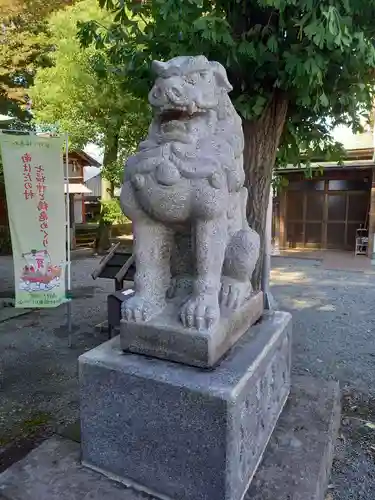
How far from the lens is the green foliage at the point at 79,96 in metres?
8.38

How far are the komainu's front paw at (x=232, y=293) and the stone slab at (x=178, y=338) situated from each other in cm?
4

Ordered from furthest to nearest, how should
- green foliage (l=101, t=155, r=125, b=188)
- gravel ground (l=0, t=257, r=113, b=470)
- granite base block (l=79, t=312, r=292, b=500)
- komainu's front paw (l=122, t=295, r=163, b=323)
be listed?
1. green foliage (l=101, t=155, r=125, b=188)
2. gravel ground (l=0, t=257, r=113, b=470)
3. komainu's front paw (l=122, t=295, r=163, b=323)
4. granite base block (l=79, t=312, r=292, b=500)

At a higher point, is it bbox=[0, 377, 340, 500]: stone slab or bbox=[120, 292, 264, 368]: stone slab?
bbox=[120, 292, 264, 368]: stone slab

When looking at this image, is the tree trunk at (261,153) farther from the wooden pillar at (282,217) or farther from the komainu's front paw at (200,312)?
the wooden pillar at (282,217)

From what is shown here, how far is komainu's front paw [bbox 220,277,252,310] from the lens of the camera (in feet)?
6.39

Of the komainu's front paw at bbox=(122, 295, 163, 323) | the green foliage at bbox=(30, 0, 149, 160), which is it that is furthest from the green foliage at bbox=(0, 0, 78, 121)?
the komainu's front paw at bbox=(122, 295, 163, 323)

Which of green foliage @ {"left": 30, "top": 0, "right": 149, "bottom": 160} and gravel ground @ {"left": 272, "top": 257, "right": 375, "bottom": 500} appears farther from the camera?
green foliage @ {"left": 30, "top": 0, "right": 149, "bottom": 160}

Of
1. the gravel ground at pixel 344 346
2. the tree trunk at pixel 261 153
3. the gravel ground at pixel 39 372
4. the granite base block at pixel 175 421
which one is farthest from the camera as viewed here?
the tree trunk at pixel 261 153

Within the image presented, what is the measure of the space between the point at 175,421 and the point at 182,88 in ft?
4.54

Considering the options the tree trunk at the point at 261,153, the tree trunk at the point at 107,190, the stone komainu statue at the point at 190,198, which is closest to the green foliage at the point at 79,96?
the tree trunk at the point at 107,190

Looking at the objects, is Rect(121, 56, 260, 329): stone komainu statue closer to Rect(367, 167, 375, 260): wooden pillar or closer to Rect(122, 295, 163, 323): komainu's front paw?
Rect(122, 295, 163, 323): komainu's front paw

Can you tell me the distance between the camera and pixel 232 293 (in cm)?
196

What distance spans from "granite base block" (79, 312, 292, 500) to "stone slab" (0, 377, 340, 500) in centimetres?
7

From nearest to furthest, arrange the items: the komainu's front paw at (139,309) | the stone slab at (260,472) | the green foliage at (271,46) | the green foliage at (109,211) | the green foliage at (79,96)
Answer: the stone slab at (260,472) < the komainu's front paw at (139,309) < the green foliage at (271,46) < the green foliage at (79,96) < the green foliage at (109,211)
